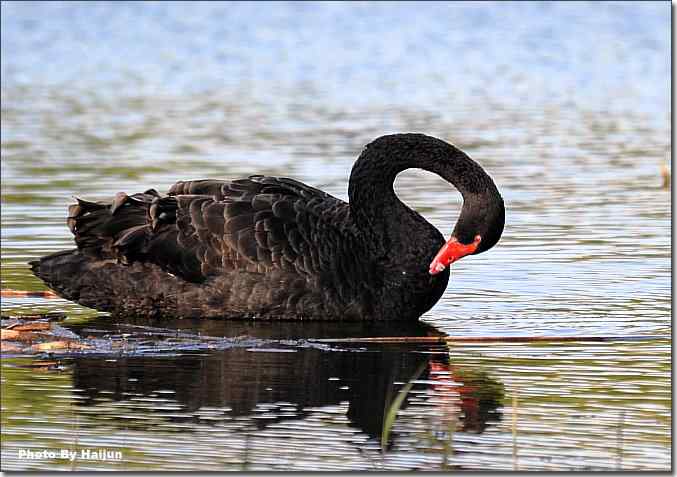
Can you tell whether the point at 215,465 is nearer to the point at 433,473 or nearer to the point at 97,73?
the point at 433,473

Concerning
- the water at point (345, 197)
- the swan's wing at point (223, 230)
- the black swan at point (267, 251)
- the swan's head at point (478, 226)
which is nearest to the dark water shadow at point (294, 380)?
the water at point (345, 197)

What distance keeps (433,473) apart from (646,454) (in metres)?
0.98

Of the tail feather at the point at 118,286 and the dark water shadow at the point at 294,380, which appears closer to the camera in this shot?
the dark water shadow at the point at 294,380

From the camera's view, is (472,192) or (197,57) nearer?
(472,192)

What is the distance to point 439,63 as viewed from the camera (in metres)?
24.2

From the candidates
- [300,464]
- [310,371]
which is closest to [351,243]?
[310,371]

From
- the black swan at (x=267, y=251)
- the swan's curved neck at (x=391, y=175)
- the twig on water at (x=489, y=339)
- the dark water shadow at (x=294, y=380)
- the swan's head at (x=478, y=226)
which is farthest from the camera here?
the swan's curved neck at (x=391, y=175)

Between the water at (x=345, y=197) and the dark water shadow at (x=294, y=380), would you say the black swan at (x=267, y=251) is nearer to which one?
the water at (x=345, y=197)

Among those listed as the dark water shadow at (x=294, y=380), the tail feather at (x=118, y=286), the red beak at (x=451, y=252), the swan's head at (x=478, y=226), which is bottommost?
the dark water shadow at (x=294, y=380)

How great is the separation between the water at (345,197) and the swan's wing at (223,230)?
401 millimetres

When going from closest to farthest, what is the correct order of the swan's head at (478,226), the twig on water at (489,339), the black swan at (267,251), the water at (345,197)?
the water at (345,197) < the twig on water at (489,339) < the swan's head at (478,226) < the black swan at (267,251)

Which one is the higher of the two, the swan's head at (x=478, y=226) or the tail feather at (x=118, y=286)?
the swan's head at (x=478, y=226)

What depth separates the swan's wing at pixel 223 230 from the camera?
29.1 ft

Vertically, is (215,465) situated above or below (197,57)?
below
